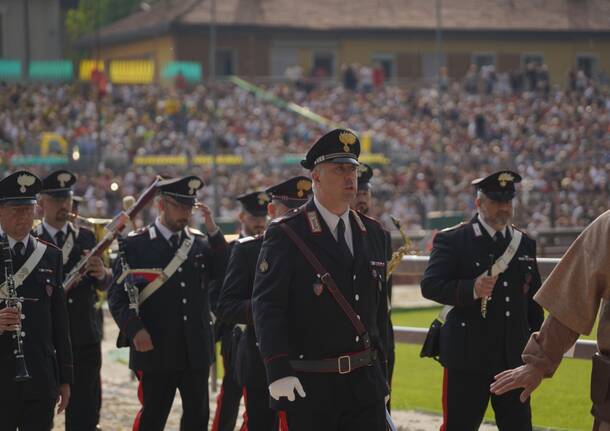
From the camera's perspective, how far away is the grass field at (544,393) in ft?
35.0

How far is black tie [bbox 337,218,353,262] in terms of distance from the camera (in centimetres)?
630

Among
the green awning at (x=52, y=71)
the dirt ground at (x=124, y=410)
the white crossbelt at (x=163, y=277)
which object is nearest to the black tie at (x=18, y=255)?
the white crossbelt at (x=163, y=277)

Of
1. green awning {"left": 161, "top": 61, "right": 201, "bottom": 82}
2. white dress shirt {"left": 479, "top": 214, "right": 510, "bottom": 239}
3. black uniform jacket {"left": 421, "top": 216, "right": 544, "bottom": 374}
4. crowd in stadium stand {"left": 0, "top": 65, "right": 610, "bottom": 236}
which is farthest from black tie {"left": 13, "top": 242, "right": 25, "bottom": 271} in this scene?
green awning {"left": 161, "top": 61, "right": 201, "bottom": 82}

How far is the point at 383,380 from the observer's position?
249 inches

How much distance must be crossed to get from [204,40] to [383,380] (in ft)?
163

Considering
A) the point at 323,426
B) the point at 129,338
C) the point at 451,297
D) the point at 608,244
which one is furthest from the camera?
the point at 129,338

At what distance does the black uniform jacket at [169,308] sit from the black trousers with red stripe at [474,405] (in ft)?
5.81

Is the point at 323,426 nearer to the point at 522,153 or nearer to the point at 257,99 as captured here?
the point at 522,153

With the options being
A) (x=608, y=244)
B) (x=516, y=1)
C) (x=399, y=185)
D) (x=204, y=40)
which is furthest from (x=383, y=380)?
(x=516, y=1)

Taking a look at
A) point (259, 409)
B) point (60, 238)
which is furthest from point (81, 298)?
point (259, 409)

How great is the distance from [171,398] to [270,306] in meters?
2.89

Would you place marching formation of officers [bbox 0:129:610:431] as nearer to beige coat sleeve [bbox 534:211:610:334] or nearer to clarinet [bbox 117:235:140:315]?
clarinet [bbox 117:235:140:315]

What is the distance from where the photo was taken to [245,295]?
8.05 m

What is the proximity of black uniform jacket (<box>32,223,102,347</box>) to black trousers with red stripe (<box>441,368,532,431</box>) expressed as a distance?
3058 mm
